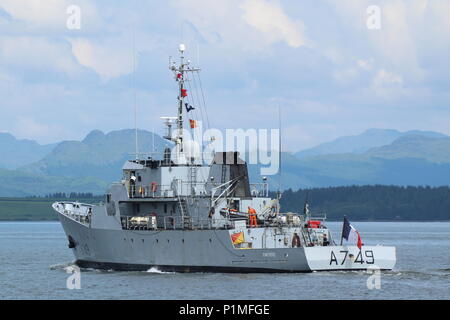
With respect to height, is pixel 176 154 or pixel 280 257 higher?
pixel 176 154

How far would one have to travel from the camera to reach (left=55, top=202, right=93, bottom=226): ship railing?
188 ft

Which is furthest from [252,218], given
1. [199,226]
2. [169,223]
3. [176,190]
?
[169,223]

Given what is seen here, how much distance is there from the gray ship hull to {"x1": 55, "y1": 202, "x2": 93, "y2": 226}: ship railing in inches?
59.2

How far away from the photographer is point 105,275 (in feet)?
172

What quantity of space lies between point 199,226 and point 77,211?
1129cm

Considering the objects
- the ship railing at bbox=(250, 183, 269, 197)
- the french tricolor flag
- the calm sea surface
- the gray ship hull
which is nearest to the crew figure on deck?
the gray ship hull

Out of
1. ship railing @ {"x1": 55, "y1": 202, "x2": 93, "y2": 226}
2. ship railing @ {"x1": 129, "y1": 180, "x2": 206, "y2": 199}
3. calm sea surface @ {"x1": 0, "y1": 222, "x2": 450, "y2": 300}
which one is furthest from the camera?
ship railing @ {"x1": 55, "y1": 202, "x2": 93, "y2": 226}

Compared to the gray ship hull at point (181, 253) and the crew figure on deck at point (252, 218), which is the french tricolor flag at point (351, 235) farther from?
the crew figure on deck at point (252, 218)

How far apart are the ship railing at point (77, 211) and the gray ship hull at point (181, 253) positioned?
1.50 m

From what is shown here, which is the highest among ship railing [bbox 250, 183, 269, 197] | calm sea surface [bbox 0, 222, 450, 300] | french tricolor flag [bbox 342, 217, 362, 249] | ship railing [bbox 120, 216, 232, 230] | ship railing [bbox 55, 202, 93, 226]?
ship railing [bbox 250, 183, 269, 197]

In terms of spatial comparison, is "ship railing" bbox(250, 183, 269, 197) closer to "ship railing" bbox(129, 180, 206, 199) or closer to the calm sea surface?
"ship railing" bbox(129, 180, 206, 199)
